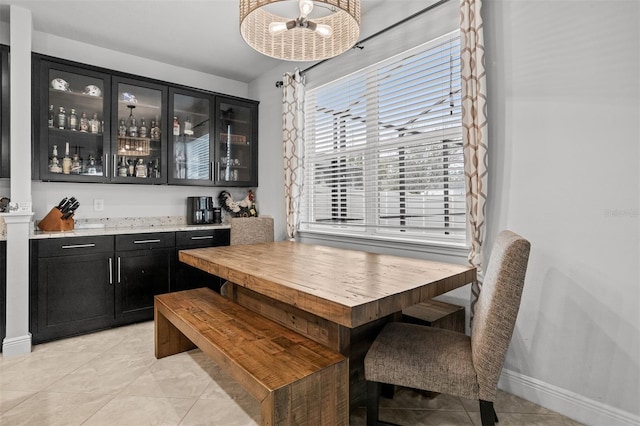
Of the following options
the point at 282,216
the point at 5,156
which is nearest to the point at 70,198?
the point at 5,156

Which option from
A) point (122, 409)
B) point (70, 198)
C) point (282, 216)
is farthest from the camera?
point (282, 216)

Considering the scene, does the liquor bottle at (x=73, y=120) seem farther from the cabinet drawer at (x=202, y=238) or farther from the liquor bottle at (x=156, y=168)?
the cabinet drawer at (x=202, y=238)

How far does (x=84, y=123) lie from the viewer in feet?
10.4

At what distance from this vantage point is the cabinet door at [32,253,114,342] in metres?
2.74

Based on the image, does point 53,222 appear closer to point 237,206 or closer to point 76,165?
point 76,165

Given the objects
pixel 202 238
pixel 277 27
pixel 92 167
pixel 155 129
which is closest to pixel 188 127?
pixel 155 129

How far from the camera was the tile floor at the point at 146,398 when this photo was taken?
5.84ft

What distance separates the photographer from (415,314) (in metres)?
→ 2.06

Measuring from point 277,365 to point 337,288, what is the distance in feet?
1.30

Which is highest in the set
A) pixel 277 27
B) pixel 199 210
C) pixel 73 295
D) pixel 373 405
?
pixel 277 27

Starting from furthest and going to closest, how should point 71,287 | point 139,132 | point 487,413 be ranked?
point 139,132 → point 71,287 → point 487,413

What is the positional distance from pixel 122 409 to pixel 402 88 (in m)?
2.78

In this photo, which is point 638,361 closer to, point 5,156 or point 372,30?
point 372,30

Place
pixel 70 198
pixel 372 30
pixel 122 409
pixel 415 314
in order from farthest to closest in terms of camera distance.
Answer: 1. pixel 70 198
2. pixel 372 30
3. pixel 415 314
4. pixel 122 409
